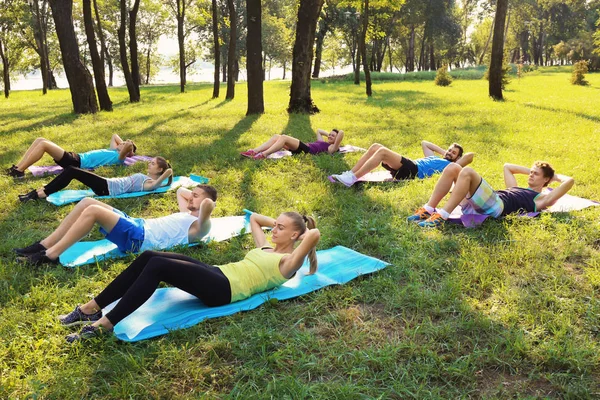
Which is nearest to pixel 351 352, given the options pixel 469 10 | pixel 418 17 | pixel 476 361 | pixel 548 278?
pixel 476 361

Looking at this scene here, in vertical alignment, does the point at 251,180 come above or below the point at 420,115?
below

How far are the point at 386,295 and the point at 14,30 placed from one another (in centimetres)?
3598

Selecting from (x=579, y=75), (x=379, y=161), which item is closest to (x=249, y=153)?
(x=379, y=161)

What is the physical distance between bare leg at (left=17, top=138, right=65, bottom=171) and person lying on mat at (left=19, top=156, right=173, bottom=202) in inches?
53.0

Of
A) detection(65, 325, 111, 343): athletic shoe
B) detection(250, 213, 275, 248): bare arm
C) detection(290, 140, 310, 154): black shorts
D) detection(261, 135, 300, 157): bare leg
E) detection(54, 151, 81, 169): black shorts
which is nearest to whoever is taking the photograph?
detection(65, 325, 111, 343): athletic shoe

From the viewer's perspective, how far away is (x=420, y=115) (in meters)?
14.5

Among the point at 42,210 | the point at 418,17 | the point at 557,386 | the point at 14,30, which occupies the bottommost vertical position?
the point at 557,386

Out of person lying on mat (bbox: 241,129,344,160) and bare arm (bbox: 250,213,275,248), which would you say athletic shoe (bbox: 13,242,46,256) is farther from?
person lying on mat (bbox: 241,129,344,160)

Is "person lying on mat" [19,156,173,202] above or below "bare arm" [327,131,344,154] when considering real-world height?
below

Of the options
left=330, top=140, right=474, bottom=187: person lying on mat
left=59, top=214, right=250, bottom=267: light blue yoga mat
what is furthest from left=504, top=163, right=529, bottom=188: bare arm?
left=59, top=214, right=250, bottom=267: light blue yoga mat

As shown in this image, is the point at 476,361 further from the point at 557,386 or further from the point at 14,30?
the point at 14,30

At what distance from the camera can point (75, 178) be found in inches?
265

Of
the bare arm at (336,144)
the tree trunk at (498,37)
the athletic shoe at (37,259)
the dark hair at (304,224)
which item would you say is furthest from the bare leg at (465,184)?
the tree trunk at (498,37)

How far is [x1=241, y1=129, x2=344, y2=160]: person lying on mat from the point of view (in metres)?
9.34
